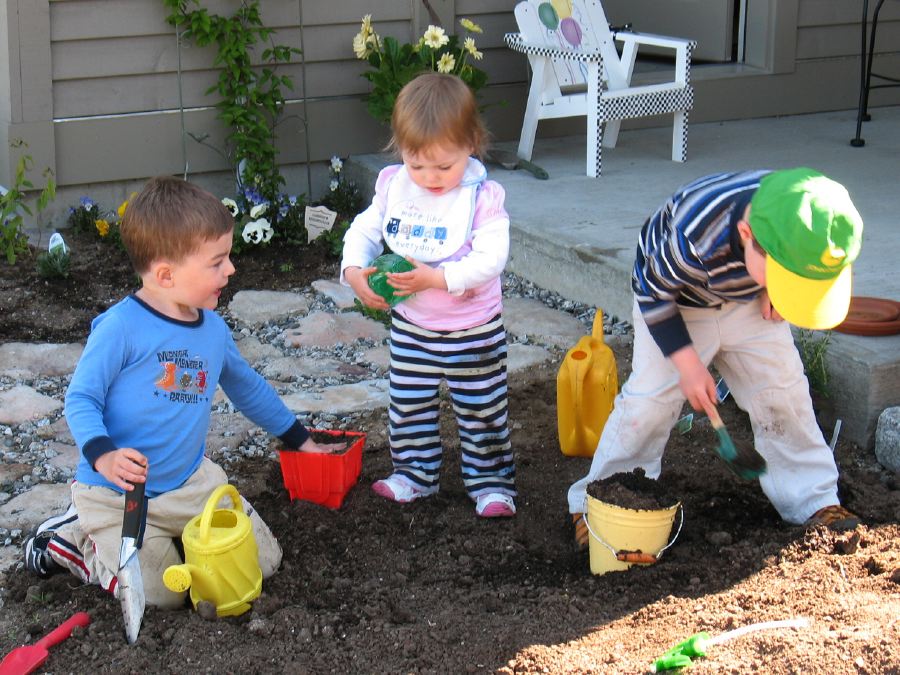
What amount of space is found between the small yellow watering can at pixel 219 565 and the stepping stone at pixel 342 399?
125cm

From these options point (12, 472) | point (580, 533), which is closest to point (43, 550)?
point (12, 472)

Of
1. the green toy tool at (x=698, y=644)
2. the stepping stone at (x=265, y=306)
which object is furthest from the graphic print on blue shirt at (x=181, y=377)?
the stepping stone at (x=265, y=306)

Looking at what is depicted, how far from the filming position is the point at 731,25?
7.64 meters

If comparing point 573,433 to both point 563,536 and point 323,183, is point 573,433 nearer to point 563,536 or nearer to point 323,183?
point 563,536

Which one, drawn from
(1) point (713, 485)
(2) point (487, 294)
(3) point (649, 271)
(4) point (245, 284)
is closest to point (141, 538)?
(2) point (487, 294)

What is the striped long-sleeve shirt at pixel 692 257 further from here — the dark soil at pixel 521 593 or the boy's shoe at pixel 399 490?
the boy's shoe at pixel 399 490

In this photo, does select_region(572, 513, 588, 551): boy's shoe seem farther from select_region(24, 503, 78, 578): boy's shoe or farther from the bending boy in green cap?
select_region(24, 503, 78, 578): boy's shoe

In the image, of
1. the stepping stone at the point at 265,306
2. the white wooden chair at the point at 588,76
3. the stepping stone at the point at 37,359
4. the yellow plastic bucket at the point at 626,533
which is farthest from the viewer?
the white wooden chair at the point at 588,76

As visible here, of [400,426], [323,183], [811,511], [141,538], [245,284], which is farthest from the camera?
[323,183]

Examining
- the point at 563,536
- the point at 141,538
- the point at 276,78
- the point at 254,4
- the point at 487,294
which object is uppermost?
the point at 254,4

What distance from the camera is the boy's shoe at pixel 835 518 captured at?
2.86 m

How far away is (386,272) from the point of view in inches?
115

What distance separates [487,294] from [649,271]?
0.53 metres

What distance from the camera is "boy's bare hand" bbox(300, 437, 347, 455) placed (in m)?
3.17
